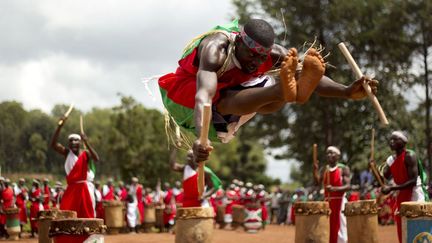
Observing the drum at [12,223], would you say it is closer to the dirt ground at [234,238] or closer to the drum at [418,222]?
the dirt ground at [234,238]

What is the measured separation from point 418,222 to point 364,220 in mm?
2872

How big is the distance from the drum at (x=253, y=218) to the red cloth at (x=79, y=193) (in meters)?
11.0

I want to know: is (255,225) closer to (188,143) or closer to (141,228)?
(141,228)

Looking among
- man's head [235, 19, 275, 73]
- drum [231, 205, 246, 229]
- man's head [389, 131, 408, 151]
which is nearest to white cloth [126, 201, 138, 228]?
drum [231, 205, 246, 229]

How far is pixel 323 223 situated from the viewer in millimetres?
9508

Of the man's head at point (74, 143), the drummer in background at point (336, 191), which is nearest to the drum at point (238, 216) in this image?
the drummer in background at point (336, 191)

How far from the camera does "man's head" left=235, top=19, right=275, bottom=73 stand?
17.4 feet

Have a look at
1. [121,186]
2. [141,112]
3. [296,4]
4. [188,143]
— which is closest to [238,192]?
[121,186]

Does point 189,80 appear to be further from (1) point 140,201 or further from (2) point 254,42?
(1) point 140,201

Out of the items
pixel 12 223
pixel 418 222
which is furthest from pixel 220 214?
pixel 418 222

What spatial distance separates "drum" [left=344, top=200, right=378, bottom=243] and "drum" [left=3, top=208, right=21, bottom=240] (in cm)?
1123

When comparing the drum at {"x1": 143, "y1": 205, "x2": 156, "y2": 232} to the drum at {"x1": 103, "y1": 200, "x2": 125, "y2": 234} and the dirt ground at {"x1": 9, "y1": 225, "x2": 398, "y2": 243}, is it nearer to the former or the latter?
the drum at {"x1": 103, "y1": 200, "x2": 125, "y2": 234}

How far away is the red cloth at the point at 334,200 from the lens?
36.7 feet

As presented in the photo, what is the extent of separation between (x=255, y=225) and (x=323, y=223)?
38.5ft
